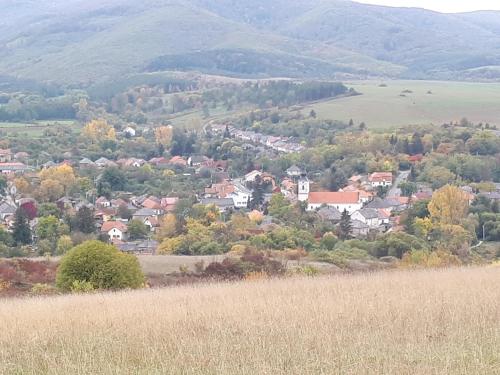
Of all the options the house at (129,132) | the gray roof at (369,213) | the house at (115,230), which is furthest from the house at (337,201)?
the house at (129,132)

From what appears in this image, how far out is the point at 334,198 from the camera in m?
56.7

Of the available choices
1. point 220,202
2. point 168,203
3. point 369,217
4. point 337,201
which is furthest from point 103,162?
point 369,217

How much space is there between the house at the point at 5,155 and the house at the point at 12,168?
216 centimetres

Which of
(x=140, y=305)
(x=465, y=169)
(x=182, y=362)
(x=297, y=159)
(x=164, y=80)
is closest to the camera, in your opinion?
(x=182, y=362)

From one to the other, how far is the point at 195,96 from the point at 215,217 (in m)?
79.3

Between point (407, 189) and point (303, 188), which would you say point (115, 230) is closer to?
point (303, 188)

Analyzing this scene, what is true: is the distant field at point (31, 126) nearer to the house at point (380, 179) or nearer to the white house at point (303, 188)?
the white house at point (303, 188)

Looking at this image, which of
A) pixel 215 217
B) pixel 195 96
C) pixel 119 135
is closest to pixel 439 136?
→ pixel 215 217

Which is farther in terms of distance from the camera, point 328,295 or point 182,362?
point 328,295

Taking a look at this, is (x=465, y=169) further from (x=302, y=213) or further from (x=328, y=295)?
(x=328, y=295)

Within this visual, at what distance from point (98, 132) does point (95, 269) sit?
7525 centimetres

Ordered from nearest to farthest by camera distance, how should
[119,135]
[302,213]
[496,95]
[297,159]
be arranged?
[302,213] → [297,159] → [119,135] → [496,95]

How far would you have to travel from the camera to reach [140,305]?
10.5m

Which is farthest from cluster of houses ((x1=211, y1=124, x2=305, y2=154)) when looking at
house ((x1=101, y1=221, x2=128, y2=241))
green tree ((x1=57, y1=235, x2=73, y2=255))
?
green tree ((x1=57, y1=235, x2=73, y2=255))
